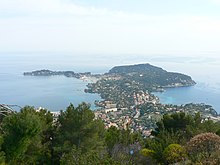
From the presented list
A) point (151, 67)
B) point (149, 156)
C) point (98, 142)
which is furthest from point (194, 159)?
point (151, 67)

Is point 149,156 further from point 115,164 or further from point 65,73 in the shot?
point 65,73

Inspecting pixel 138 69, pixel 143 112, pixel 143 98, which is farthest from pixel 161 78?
pixel 143 112

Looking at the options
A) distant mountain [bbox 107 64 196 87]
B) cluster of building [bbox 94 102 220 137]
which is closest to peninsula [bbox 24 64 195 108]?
distant mountain [bbox 107 64 196 87]

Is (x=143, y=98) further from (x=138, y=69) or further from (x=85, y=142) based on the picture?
(x=85, y=142)

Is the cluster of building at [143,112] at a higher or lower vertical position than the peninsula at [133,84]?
lower

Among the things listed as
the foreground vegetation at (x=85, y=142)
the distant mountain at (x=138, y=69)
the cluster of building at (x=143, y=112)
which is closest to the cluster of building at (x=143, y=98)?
the cluster of building at (x=143, y=112)

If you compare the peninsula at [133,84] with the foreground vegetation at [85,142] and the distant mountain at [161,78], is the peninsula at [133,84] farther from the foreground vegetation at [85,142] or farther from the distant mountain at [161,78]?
the foreground vegetation at [85,142]

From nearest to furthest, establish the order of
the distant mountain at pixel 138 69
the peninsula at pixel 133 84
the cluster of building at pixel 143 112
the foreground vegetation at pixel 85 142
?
the foreground vegetation at pixel 85 142
the cluster of building at pixel 143 112
the peninsula at pixel 133 84
the distant mountain at pixel 138 69

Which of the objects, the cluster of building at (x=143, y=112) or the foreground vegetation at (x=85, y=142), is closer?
the foreground vegetation at (x=85, y=142)

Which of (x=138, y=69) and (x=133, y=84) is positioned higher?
(x=138, y=69)
